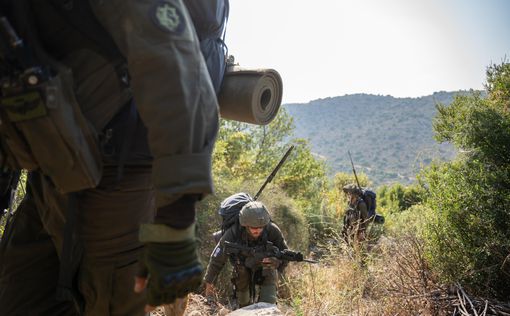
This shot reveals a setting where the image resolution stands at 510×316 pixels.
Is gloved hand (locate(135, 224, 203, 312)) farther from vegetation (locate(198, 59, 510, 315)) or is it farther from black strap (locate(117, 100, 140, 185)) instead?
vegetation (locate(198, 59, 510, 315))

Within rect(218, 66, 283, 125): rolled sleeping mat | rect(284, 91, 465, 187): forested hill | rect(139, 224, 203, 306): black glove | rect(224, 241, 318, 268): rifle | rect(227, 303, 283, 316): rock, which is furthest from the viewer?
rect(284, 91, 465, 187): forested hill

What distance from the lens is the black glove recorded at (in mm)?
1082

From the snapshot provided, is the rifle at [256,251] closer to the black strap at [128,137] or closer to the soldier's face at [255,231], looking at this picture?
the soldier's face at [255,231]

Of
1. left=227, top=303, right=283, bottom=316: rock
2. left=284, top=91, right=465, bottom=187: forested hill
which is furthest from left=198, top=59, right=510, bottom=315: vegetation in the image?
left=284, top=91, right=465, bottom=187: forested hill

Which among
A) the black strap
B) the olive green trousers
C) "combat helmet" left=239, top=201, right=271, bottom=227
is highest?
the black strap

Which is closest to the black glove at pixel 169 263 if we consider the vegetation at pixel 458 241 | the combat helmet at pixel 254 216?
the vegetation at pixel 458 241

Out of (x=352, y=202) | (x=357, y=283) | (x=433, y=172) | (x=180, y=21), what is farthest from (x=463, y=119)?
(x=352, y=202)

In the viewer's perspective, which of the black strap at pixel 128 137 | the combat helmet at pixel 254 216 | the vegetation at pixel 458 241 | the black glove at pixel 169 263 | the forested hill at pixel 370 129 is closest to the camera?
the black glove at pixel 169 263

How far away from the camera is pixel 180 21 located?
1143mm

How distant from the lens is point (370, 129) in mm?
127500

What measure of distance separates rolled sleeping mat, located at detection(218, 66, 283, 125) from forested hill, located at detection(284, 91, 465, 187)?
94551mm

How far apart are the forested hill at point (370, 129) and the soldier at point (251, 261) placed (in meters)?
91.1

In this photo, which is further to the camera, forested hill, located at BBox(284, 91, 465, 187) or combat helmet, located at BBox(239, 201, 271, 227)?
forested hill, located at BBox(284, 91, 465, 187)

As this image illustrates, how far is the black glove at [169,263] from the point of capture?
108cm
